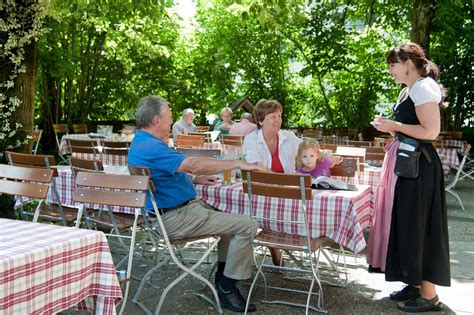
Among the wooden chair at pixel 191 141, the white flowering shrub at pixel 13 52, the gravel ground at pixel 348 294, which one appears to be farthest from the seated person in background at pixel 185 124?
the gravel ground at pixel 348 294

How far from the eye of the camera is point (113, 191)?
3688mm

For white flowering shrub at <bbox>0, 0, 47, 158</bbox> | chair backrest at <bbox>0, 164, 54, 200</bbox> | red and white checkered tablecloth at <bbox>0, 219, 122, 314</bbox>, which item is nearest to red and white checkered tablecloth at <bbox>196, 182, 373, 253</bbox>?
chair backrest at <bbox>0, 164, 54, 200</bbox>

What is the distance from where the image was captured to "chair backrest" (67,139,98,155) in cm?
790

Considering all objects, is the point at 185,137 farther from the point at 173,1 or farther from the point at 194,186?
the point at 173,1

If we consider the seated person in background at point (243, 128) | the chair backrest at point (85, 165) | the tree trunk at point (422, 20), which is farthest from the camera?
the tree trunk at point (422, 20)

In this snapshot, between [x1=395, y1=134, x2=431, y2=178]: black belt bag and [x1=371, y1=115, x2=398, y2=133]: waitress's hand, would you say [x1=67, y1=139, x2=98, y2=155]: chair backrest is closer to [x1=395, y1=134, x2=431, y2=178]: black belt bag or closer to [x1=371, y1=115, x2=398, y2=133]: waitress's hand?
[x1=371, y1=115, x2=398, y2=133]: waitress's hand

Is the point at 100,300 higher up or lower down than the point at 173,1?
lower down

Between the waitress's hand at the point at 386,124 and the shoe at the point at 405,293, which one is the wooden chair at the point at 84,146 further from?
the shoe at the point at 405,293

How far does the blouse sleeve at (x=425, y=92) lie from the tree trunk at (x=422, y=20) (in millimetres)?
7808

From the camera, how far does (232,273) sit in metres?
4.28

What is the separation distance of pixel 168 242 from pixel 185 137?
5598 mm

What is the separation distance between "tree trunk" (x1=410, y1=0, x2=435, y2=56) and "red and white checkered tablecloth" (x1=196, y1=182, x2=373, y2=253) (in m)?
7.79

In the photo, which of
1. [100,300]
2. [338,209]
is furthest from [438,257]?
[100,300]

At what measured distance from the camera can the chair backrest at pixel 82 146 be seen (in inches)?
311
